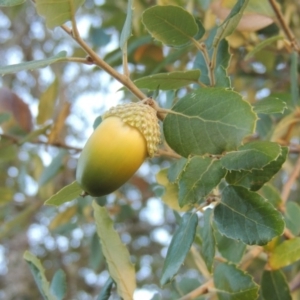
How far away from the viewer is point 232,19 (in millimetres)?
707

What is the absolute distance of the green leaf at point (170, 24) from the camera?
28.8 inches

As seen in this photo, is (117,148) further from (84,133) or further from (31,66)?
(84,133)

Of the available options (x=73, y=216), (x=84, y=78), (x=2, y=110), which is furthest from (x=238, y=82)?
(x=84, y=78)

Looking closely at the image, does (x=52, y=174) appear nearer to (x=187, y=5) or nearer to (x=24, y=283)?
(x=187, y=5)

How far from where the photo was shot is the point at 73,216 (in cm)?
180

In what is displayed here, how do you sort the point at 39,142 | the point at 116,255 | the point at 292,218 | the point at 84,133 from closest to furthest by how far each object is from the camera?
1. the point at 116,255
2. the point at 292,218
3. the point at 39,142
4. the point at 84,133

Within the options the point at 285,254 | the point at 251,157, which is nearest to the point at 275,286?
the point at 285,254

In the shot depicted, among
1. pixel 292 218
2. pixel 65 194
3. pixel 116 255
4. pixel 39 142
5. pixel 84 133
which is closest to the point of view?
pixel 65 194

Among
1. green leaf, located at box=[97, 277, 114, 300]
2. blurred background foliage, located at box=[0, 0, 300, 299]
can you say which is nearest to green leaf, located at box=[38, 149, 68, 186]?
blurred background foliage, located at box=[0, 0, 300, 299]

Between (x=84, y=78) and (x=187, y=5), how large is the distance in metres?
2.59

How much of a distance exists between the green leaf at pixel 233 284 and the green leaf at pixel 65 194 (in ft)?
0.94

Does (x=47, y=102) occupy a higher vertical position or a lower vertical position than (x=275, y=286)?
higher

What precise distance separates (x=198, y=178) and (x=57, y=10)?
0.28 m

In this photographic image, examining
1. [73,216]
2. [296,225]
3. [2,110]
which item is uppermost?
[2,110]
